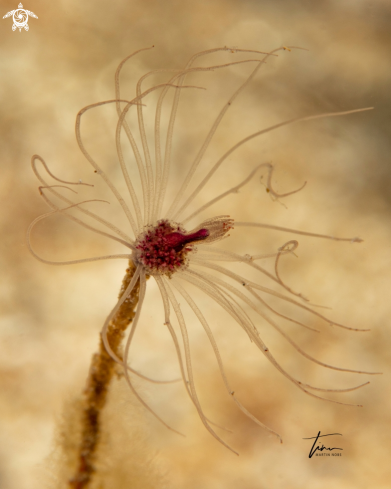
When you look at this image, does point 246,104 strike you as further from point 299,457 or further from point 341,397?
point 299,457

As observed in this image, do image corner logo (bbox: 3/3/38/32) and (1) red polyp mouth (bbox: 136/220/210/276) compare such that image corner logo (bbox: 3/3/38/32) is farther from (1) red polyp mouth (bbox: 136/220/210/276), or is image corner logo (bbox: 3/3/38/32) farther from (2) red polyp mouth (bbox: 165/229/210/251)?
(2) red polyp mouth (bbox: 165/229/210/251)

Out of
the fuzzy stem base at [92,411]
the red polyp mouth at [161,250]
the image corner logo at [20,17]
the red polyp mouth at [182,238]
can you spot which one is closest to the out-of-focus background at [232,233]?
the image corner logo at [20,17]

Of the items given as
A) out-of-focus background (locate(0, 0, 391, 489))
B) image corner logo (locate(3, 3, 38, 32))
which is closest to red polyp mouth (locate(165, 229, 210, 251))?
out-of-focus background (locate(0, 0, 391, 489))

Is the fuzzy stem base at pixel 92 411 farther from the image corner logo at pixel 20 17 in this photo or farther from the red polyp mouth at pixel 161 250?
the image corner logo at pixel 20 17

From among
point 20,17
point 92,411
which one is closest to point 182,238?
point 92,411

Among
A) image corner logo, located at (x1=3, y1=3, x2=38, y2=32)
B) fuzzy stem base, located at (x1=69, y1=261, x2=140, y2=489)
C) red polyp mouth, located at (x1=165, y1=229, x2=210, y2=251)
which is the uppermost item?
image corner logo, located at (x1=3, y1=3, x2=38, y2=32)

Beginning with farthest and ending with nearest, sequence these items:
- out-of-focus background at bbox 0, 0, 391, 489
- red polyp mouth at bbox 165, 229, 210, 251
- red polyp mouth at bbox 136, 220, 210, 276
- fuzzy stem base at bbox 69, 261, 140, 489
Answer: out-of-focus background at bbox 0, 0, 391, 489
fuzzy stem base at bbox 69, 261, 140, 489
red polyp mouth at bbox 136, 220, 210, 276
red polyp mouth at bbox 165, 229, 210, 251
